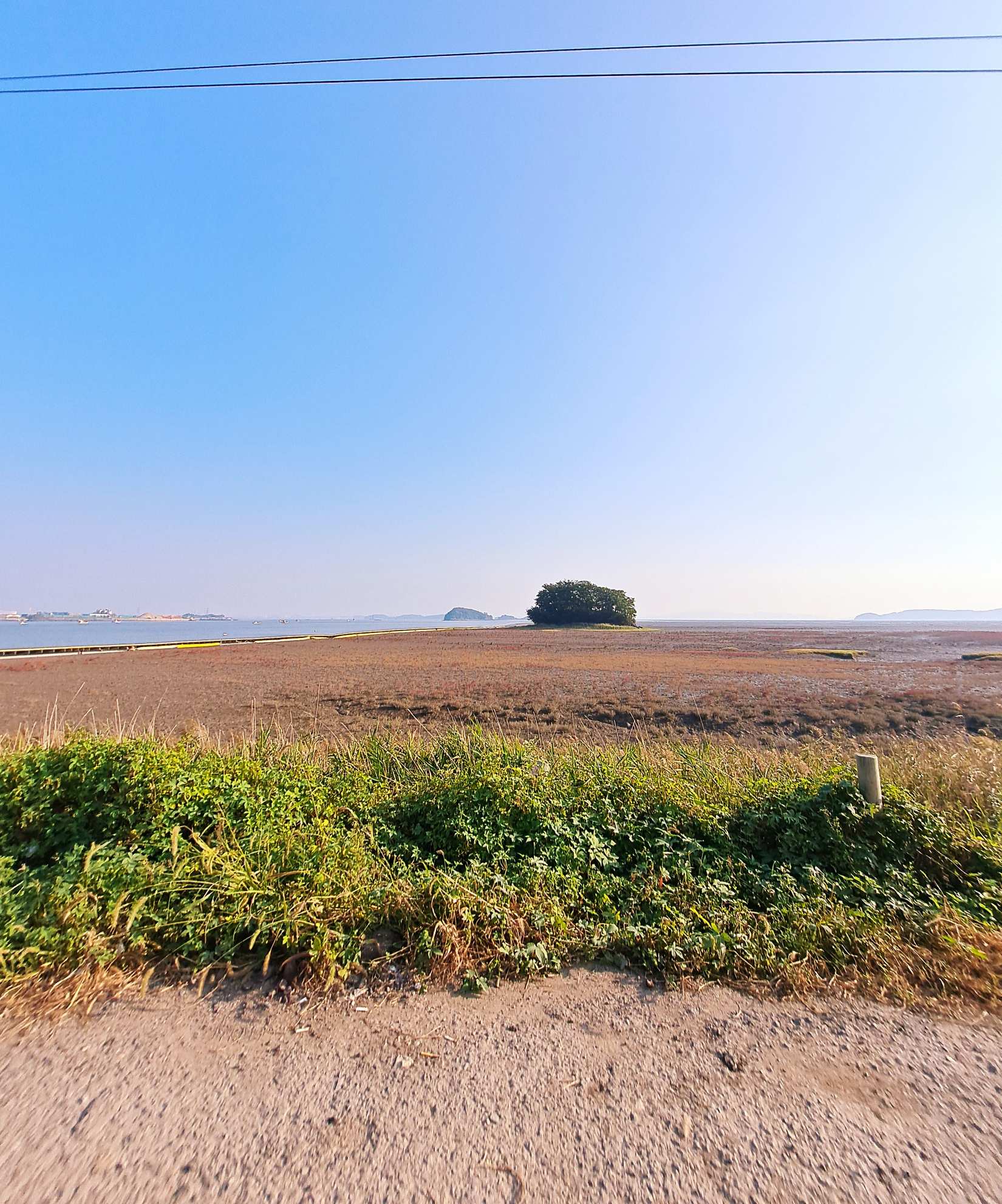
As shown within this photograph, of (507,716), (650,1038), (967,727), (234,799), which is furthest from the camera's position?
(507,716)

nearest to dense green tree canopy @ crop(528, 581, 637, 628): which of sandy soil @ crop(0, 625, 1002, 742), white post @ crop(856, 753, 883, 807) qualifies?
sandy soil @ crop(0, 625, 1002, 742)

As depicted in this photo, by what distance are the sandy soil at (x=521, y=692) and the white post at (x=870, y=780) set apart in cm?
657

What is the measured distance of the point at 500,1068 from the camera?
2.37m

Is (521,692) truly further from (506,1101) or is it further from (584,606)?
(584,606)

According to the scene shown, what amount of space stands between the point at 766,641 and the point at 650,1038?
164 ft

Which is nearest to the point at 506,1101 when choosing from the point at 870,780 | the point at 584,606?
the point at 870,780

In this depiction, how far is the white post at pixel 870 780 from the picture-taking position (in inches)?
171

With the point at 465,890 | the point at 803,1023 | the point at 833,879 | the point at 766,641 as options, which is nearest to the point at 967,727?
the point at 833,879

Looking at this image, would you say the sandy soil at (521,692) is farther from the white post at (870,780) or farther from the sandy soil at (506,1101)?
the white post at (870,780)

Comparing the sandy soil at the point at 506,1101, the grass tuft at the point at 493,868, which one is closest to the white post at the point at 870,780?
the grass tuft at the point at 493,868

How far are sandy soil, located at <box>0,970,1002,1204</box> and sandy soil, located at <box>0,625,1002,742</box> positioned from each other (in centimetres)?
565

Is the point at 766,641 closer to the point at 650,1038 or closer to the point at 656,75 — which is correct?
the point at 656,75

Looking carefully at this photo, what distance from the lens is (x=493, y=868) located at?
3.86 metres

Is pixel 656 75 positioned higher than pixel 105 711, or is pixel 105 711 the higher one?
pixel 656 75
